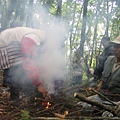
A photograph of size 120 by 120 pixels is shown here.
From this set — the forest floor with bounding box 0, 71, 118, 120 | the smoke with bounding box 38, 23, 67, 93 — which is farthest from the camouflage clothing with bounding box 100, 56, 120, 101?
the smoke with bounding box 38, 23, 67, 93

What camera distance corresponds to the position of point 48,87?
530 centimetres

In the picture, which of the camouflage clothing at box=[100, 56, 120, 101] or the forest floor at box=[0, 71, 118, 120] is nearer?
the forest floor at box=[0, 71, 118, 120]

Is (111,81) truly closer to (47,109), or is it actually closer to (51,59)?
(47,109)

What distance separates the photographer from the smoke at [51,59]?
516 cm

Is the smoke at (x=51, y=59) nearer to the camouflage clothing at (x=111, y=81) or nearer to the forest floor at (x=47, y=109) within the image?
the forest floor at (x=47, y=109)

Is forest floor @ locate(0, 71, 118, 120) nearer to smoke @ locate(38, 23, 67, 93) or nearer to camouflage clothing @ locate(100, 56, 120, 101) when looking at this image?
camouflage clothing @ locate(100, 56, 120, 101)

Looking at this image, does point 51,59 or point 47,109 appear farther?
point 51,59

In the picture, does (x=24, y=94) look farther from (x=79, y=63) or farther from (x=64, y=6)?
(x=64, y=6)

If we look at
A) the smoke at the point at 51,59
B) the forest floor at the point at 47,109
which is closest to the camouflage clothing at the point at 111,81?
the forest floor at the point at 47,109

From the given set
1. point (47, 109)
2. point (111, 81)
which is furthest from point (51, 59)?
point (47, 109)

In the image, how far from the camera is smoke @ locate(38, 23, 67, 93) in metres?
5.16

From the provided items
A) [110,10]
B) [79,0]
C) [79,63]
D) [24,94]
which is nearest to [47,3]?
[79,0]

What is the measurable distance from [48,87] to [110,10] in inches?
414

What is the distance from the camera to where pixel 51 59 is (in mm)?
5457
